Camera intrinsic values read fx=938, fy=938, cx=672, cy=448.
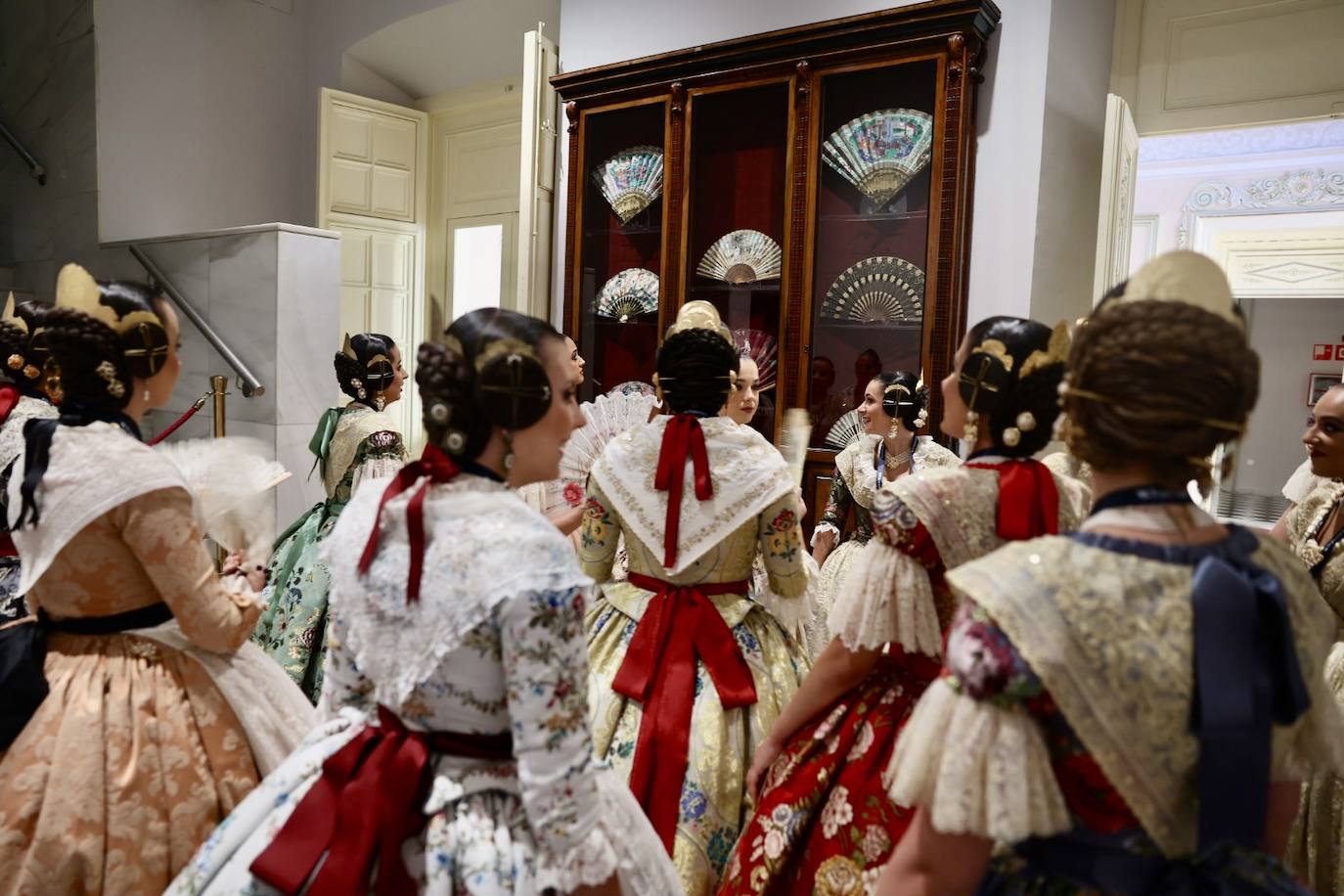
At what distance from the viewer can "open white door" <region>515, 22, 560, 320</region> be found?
453cm

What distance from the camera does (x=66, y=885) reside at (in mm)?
1541

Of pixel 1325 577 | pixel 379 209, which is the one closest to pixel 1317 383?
pixel 1325 577

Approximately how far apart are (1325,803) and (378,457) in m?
2.83

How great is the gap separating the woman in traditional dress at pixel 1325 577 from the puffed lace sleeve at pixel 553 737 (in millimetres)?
1648

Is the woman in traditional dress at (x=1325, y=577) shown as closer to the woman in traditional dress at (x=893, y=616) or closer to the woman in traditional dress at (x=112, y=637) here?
the woman in traditional dress at (x=893, y=616)

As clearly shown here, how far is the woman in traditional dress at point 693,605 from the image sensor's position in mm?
1973

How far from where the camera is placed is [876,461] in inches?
135

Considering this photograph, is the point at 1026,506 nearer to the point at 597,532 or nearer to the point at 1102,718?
the point at 1102,718

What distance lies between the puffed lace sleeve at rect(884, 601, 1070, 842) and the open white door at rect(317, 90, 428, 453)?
497cm

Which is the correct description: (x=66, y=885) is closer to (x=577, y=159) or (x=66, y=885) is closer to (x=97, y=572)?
(x=97, y=572)

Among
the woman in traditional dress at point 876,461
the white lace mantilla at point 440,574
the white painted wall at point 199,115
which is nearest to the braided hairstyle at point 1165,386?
the white lace mantilla at point 440,574

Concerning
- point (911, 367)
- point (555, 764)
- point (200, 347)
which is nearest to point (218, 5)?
point (200, 347)

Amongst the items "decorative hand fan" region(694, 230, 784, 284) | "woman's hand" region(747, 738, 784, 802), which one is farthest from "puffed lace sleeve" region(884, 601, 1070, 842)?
"decorative hand fan" region(694, 230, 784, 284)

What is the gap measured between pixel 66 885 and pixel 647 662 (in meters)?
1.11
